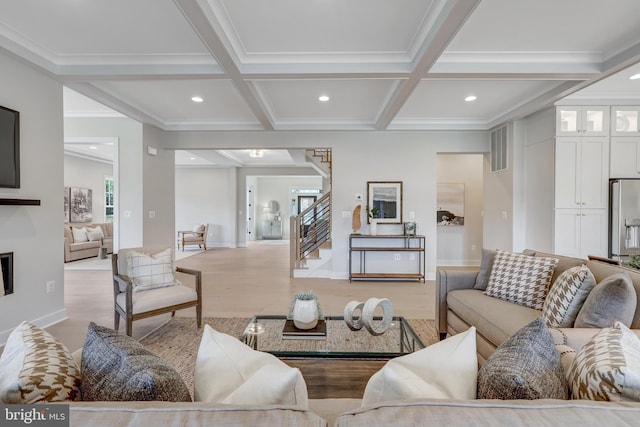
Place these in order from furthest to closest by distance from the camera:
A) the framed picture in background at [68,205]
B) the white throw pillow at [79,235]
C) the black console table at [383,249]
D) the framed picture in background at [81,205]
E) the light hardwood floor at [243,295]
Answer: the framed picture in background at [81,205], the framed picture in background at [68,205], the white throw pillow at [79,235], the black console table at [383,249], the light hardwood floor at [243,295]

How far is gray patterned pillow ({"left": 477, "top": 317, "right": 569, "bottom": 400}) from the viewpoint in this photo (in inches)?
29.5

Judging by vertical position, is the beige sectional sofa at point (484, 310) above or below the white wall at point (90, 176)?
below

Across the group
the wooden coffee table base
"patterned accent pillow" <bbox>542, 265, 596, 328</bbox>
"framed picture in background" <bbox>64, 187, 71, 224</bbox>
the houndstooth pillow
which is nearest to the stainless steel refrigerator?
the houndstooth pillow

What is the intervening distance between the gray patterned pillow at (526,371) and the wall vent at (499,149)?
15.9ft

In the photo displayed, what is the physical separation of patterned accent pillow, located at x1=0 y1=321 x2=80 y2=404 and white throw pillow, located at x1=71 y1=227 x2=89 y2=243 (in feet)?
26.3

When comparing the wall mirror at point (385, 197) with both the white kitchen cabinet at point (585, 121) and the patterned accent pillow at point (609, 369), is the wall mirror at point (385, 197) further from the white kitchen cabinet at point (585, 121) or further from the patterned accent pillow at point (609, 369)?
the patterned accent pillow at point (609, 369)

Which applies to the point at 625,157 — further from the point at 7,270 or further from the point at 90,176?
the point at 90,176

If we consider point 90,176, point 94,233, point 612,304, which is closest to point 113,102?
point 94,233

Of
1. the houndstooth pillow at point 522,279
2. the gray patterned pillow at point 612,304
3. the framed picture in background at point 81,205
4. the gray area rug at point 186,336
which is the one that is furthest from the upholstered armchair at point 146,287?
the framed picture in background at point 81,205

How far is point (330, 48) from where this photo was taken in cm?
289

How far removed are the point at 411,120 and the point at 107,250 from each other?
757 centimetres

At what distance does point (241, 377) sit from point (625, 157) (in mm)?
5526

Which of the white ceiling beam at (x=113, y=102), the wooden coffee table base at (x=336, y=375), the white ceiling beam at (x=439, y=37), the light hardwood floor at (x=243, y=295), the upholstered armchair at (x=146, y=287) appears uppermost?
the white ceiling beam at (x=113, y=102)

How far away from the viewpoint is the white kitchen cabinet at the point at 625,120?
13.5 feet
